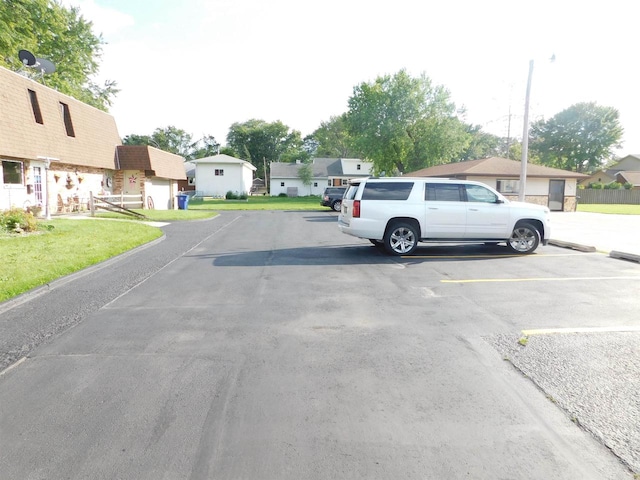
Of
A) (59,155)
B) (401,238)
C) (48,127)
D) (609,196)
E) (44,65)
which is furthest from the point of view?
(609,196)

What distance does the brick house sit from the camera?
18.0 metres

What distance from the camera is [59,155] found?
68.7 ft

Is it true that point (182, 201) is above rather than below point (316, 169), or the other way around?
below

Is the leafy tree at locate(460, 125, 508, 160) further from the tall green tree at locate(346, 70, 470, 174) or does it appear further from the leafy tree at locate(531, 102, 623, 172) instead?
the tall green tree at locate(346, 70, 470, 174)

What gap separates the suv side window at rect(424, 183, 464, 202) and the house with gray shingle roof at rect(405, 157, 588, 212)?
2010 cm

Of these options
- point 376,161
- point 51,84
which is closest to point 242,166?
point 376,161

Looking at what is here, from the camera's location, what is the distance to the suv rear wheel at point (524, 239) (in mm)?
11625

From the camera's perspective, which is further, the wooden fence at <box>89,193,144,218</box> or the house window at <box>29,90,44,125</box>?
the wooden fence at <box>89,193,144,218</box>

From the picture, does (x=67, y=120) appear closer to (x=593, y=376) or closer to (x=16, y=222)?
(x=16, y=222)

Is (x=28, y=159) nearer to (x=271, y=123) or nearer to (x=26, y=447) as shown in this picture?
(x=26, y=447)

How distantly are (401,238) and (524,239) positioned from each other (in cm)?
347

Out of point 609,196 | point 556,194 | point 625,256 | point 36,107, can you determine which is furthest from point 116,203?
point 609,196

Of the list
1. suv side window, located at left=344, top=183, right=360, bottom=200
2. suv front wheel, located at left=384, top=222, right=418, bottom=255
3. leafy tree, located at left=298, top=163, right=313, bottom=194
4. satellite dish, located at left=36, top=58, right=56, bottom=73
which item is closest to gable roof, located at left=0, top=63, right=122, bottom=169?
satellite dish, located at left=36, top=58, right=56, bottom=73

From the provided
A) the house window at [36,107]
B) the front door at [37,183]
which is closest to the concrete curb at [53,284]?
the front door at [37,183]
